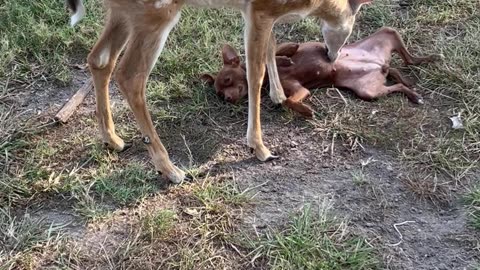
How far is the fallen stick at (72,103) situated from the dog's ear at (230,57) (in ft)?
2.84

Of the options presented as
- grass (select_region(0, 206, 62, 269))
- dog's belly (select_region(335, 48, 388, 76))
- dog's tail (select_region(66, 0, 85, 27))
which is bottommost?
dog's belly (select_region(335, 48, 388, 76))

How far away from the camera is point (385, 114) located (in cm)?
436

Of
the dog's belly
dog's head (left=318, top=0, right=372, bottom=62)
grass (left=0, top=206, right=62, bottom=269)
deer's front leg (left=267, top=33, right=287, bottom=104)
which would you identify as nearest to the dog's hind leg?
the dog's belly

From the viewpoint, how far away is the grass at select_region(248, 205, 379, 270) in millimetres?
3316

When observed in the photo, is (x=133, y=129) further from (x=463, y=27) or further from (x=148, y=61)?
(x=463, y=27)

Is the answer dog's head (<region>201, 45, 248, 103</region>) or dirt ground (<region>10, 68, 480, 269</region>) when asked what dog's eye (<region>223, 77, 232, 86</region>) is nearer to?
dog's head (<region>201, 45, 248, 103</region>)

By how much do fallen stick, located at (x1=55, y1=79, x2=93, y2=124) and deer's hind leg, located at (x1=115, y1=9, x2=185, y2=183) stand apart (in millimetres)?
694

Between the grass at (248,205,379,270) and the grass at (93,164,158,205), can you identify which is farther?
the grass at (93,164,158,205)

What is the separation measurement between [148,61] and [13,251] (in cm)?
114

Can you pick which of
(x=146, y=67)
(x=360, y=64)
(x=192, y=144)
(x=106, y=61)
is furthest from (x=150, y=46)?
(x=360, y=64)

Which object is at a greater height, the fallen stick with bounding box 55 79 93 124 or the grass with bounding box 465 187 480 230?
the fallen stick with bounding box 55 79 93 124

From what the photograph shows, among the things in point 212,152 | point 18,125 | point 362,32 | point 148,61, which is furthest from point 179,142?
point 362,32

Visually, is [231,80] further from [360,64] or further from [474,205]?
[474,205]

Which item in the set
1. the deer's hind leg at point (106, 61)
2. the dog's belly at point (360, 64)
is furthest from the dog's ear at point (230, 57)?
the deer's hind leg at point (106, 61)
